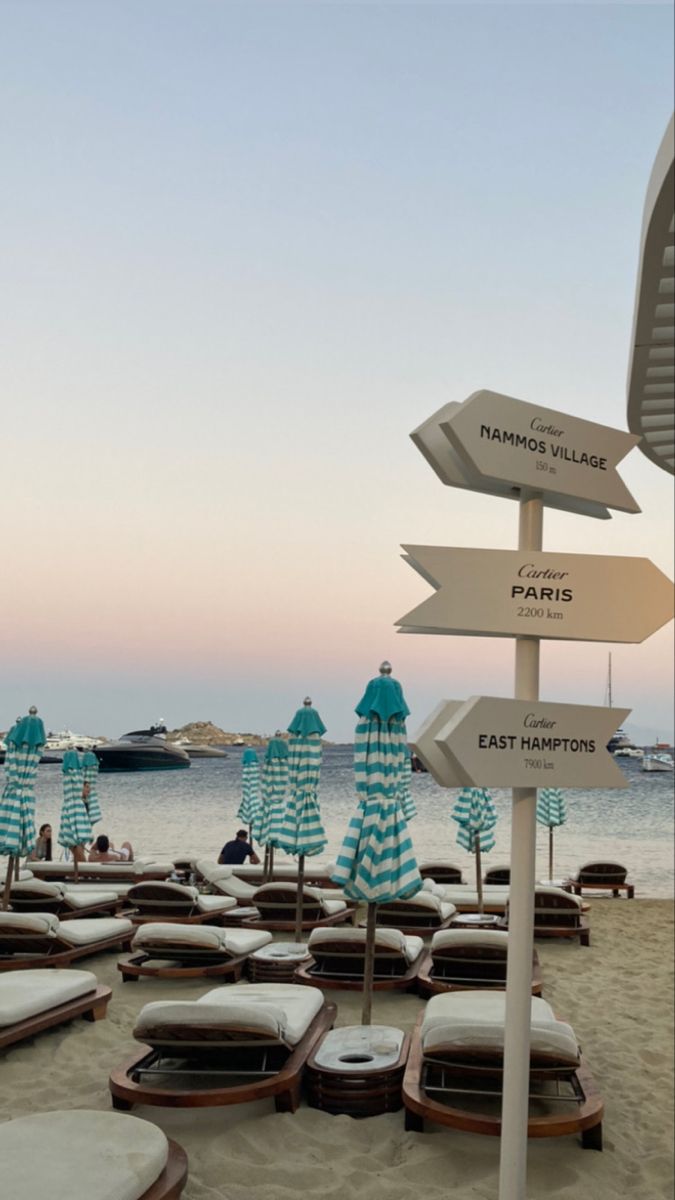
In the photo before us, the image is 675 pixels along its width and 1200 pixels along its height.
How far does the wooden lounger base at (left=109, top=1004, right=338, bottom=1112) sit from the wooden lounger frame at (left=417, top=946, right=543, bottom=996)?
91.7 inches

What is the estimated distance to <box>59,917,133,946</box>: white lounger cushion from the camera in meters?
7.76

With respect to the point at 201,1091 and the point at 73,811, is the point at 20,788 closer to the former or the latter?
the point at 73,811

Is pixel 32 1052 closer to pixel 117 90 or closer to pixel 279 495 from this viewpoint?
pixel 117 90

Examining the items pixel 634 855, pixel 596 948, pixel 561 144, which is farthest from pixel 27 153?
pixel 634 855

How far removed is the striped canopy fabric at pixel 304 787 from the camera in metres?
8.89

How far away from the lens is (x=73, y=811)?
41.4ft

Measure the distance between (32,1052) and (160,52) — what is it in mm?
9604

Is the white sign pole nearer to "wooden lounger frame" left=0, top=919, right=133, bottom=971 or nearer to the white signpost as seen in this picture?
the white signpost

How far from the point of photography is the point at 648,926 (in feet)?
37.8

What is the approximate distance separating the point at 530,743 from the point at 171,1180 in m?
2.12

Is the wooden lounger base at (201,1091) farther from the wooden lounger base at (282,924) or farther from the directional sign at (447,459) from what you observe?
the wooden lounger base at (282,924)

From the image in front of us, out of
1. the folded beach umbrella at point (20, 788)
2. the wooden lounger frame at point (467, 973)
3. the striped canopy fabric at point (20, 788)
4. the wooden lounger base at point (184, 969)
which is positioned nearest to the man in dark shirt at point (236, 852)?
the folded beach umbrella at point (20, 788)

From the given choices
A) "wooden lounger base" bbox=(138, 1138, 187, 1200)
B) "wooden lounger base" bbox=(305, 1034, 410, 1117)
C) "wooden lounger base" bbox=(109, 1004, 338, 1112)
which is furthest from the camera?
"wooden lounger base" bbox=(305, 1034, 410, 1117)

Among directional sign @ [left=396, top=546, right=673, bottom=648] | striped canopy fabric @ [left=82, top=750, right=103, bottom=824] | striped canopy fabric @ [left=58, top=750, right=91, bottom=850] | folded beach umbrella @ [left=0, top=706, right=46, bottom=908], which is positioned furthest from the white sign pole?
striped canopy fabric @ [left=82, top=750, right=103, bottom=824]
